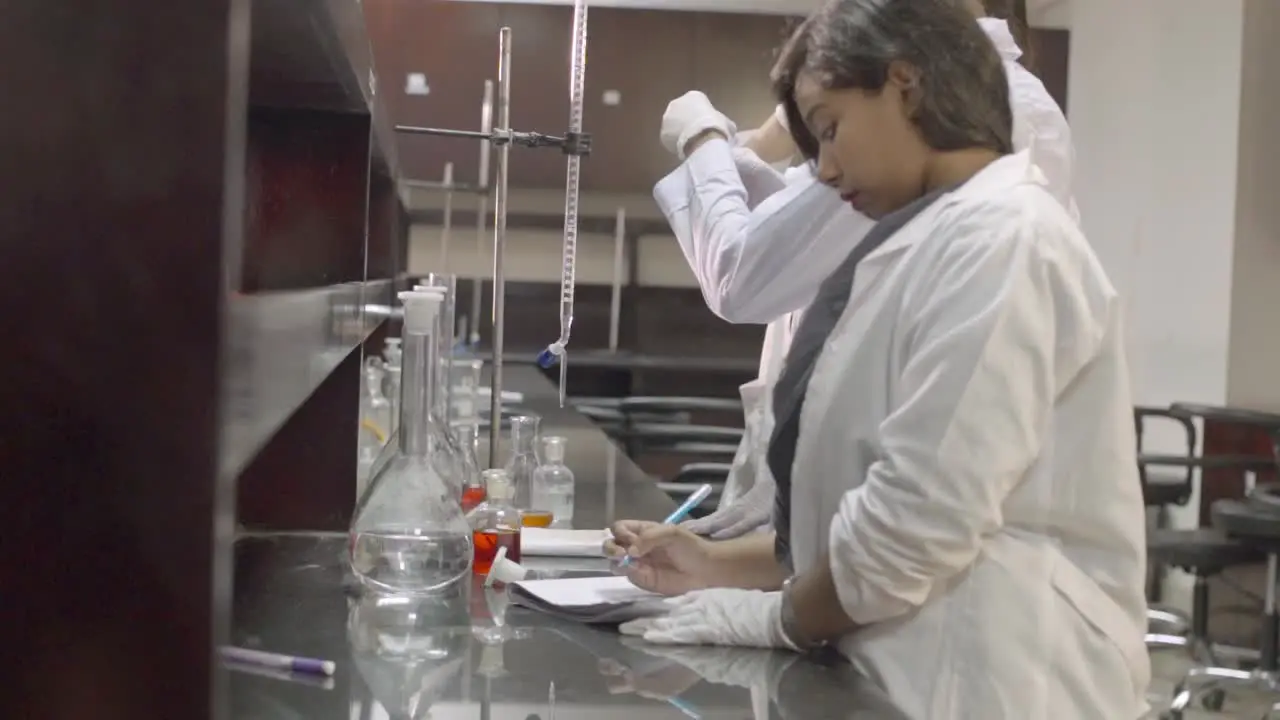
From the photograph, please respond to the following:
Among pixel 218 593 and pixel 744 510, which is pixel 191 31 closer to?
pixel 218 593

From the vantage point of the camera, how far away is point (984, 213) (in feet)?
3.56

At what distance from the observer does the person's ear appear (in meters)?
1.19

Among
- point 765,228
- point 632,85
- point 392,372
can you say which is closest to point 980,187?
point 765,228

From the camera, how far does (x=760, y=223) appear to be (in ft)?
5.40

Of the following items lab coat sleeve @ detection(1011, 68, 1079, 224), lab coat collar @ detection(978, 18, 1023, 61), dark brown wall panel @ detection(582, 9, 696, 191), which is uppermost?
dark brown wall panel @ detection(582, 9, 696, 191)

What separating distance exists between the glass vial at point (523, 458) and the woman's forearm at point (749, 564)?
1.96ft

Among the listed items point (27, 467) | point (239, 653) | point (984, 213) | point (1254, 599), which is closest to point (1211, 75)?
point (1254, 599)

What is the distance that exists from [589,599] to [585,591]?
4cm

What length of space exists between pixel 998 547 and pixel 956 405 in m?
0.15

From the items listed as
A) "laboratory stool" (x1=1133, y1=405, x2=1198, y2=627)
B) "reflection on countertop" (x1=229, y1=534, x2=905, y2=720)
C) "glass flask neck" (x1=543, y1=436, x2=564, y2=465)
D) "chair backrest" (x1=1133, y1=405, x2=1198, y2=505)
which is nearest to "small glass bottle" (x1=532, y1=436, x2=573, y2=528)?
"glass flask neck" (x1=543, y1=436, x2=564, y2=465)

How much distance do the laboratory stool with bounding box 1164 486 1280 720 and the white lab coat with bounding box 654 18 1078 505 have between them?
2101 mm

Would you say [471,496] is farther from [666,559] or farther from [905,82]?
[905,82]

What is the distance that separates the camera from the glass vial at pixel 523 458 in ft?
6.34

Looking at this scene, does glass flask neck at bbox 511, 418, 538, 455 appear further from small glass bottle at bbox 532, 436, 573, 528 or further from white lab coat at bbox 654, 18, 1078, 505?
white lab coat at bbox 654, 18, 1078, 505
